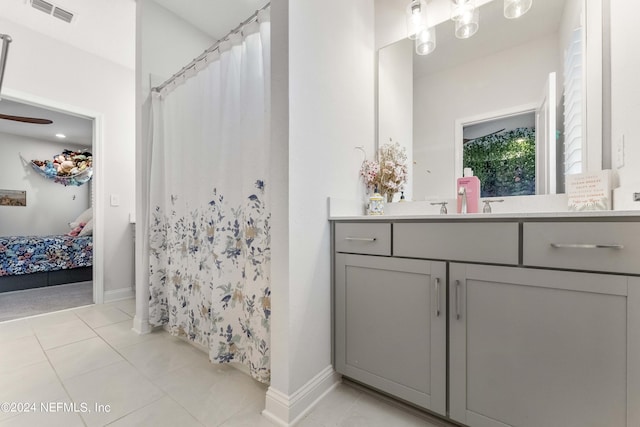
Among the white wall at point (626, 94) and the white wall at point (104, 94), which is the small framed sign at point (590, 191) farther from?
the white wall at point (104, 94)

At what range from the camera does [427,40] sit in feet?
5.39

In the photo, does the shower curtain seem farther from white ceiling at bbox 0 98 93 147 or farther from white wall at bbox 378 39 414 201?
white ceiling at bbox 0 98 93 147

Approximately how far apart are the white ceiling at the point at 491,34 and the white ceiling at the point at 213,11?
142 cm

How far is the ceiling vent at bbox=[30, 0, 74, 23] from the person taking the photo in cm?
218

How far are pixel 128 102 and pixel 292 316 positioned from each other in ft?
10.7

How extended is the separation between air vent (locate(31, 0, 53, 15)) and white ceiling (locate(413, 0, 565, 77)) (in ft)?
9.72

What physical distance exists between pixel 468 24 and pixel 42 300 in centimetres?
461

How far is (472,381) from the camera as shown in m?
1.04

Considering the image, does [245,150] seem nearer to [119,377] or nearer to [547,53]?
[119,377]

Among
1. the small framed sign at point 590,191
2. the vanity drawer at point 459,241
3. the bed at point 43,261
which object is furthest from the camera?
the bed at point 43,261

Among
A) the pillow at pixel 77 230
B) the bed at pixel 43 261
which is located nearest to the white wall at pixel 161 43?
the bed at pixel 43 261

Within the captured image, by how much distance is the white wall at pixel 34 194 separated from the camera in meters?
4.84

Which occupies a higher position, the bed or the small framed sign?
the small framed sign

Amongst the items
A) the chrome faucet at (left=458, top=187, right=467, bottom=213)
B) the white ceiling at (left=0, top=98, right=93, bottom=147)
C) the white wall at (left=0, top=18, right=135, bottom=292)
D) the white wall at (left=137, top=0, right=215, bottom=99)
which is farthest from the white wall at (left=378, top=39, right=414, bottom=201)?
the white ceiling at (left=0, top=98, right=93, bottom=147)
